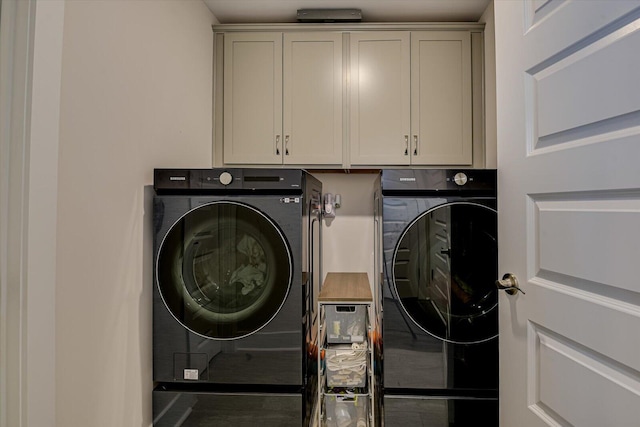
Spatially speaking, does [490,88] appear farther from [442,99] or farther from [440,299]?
[440,299]

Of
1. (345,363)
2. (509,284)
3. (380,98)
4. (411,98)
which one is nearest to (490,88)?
(411,98)

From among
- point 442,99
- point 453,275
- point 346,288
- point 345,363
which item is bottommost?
point 345,363

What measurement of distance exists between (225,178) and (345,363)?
1.03 metres

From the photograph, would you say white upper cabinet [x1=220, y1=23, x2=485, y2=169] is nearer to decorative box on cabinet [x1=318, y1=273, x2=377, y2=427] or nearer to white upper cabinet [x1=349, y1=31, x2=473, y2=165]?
white upper cabinet [x1=349, y1=31, x2=473, y2=165]

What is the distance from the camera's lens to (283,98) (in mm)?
2400

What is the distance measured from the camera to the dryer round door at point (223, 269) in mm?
1585

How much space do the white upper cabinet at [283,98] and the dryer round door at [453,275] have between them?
967mm

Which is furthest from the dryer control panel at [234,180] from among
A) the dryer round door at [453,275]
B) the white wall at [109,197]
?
the dryer round door at [453,275]

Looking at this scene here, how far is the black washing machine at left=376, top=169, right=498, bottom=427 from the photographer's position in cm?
158

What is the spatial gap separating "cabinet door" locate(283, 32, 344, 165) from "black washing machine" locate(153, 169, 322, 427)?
844 mm

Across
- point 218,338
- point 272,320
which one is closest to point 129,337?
point 218,338

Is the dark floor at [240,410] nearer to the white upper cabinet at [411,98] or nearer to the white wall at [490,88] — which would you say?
the white upper cabinet at [411,98]

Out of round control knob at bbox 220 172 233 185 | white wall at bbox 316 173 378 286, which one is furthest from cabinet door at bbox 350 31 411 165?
round control knob at bbox 220 172 233 185

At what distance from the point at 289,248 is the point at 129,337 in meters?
0.71
